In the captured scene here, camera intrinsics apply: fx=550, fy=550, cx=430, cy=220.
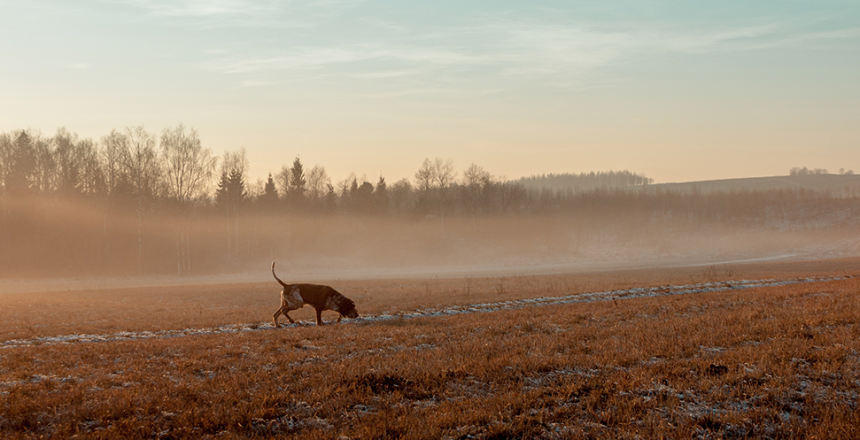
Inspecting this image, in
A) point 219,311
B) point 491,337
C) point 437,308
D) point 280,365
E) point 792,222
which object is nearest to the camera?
point 280,365

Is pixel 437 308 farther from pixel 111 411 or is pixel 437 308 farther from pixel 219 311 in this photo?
pixel 111 411

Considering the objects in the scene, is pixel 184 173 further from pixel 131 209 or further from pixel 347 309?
pixel 347 309

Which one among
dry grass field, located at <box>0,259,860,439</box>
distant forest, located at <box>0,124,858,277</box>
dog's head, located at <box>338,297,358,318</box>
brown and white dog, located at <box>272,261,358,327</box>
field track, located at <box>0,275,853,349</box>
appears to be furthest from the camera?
distant forest, located at <box>0,124,858,277</box>

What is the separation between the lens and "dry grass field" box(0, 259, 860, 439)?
23.0ft

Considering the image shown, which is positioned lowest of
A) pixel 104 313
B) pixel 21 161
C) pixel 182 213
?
pixel 104 313

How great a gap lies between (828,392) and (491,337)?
23.0ft

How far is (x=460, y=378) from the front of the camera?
919cm

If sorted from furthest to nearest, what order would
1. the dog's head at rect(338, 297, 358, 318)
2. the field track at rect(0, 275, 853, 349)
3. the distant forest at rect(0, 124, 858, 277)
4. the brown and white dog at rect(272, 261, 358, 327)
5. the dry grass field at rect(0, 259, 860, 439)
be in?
the distant forest at rect(0, 124, 858, 277) < the dog's head at rect(338, 297, 358, 318) < the brown and white dog at rect(272, 261, 358, 327) < the field track at rect(0, 275, 853, 349) < the dry grass field at rect(0, 259, 860, 439)

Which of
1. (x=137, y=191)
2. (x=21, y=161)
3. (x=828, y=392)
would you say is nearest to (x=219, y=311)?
(x=828, y=392)

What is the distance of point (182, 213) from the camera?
69312mm

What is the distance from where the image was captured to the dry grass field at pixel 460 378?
700 cm

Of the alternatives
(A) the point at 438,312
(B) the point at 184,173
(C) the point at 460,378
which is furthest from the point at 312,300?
(B) the point at 184,173

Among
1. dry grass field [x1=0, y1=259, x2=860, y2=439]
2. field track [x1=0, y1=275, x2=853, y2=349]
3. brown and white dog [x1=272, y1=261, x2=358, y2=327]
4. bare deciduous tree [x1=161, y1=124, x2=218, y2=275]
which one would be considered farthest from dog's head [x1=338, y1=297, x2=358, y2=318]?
bare deciduous tree [x1=161, y1=124, x2=218, y2=275]

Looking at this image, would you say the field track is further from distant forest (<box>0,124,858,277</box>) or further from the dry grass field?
distant forest (<box>0,124,858,277</box>)
